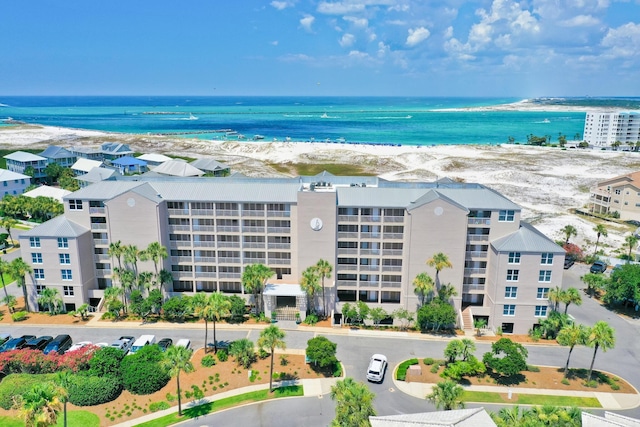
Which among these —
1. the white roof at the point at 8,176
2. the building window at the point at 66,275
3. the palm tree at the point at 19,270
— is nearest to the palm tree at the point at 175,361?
the building window at the point at 66,275

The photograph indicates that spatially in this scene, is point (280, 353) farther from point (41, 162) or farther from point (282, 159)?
point (282, 159)

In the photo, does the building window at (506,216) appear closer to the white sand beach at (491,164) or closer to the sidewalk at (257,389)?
the sidewalk at (257,389)

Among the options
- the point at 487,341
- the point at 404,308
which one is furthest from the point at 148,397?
the point at 487,341

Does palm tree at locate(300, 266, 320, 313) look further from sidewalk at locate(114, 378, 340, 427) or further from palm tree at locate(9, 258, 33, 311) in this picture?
palm tree at locate(9, 258, 33, 311)

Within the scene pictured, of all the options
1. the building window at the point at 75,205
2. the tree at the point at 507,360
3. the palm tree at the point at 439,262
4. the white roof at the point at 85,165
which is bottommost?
the tree at the point at 507,360

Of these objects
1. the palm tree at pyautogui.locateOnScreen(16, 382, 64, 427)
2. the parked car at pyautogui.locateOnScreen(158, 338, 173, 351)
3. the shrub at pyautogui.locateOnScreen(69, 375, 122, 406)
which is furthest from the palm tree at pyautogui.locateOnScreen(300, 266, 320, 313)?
the palm tree at pyautogui.locateOnScreen(16, 382, 64, 427)
